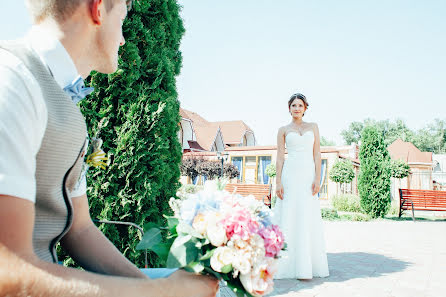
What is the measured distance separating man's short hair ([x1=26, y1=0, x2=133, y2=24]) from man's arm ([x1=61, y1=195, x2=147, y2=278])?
74 centimetres

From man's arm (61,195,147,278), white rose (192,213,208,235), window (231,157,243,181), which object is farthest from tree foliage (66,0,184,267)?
window (231,157,243,181)

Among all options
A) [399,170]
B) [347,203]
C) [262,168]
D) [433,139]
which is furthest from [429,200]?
[433,139]

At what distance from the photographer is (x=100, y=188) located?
10.9 feet

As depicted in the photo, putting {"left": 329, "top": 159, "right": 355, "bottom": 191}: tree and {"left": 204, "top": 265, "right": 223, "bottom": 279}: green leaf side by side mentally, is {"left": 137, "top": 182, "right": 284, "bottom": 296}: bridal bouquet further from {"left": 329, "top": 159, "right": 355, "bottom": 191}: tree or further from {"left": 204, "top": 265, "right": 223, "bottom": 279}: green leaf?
{"left": 329, "top": 159, "right": 355, "bottom": 191}: tree

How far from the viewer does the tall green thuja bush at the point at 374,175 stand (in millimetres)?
13648

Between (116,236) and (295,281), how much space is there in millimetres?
2712

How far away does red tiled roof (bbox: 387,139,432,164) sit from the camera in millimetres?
33725

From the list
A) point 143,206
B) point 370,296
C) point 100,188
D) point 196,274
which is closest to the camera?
point 196,274

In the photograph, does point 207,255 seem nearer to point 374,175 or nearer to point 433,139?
point 374,175

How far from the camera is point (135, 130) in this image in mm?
3404

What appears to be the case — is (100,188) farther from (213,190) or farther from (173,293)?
(173,293)

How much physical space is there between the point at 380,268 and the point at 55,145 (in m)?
5.81

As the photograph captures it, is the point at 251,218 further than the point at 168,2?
No

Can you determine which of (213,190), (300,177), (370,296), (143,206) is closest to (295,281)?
(370,296)
